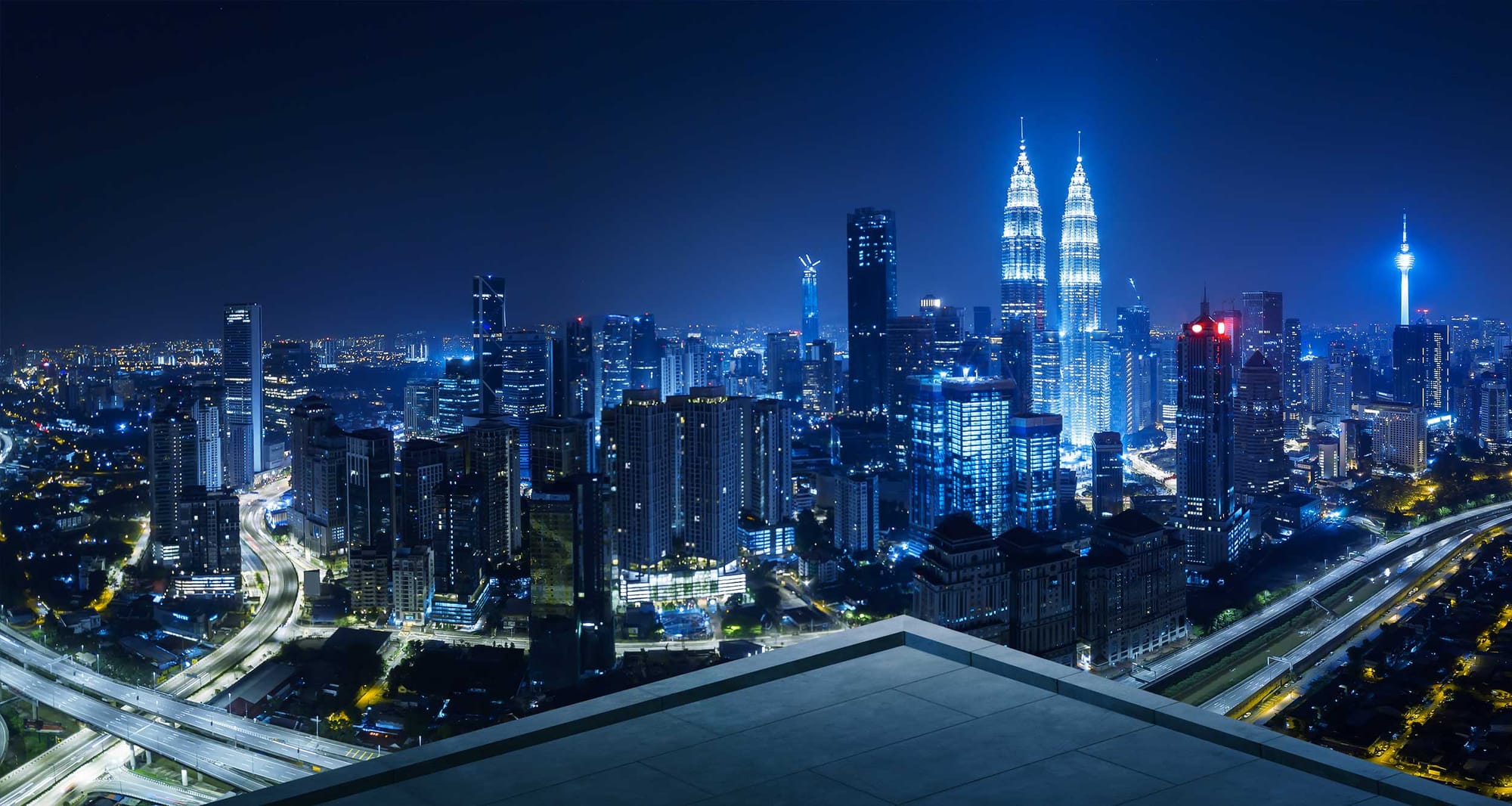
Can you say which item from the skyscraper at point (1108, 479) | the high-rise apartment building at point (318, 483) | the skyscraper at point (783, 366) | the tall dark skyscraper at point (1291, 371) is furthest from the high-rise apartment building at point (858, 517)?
the tall dark skyscraper at point (1291, 371)

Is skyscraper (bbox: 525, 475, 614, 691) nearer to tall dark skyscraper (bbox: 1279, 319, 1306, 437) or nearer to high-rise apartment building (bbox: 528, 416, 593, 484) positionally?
high-rise apartment building (bbox: 528, 416, 593, 484)

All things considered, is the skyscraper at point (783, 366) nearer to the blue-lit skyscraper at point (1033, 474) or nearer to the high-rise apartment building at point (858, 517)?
the blue-lit skyscraper at point (1033, 474)

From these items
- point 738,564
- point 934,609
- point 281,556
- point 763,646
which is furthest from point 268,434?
point 934,609

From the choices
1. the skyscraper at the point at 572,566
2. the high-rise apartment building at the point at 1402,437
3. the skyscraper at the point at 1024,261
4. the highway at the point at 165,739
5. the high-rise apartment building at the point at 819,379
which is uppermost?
the skyscraper at the point at 1024,261

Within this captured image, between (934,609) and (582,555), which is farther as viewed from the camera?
(582,555)

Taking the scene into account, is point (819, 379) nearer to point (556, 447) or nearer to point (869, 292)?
point (869, 292)

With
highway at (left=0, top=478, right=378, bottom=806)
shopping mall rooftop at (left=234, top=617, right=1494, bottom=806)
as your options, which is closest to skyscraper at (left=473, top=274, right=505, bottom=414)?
highway at (left=0, top=478, right=378, bottom=806)

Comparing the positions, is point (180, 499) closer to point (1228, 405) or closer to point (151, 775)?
point (151, 775)
